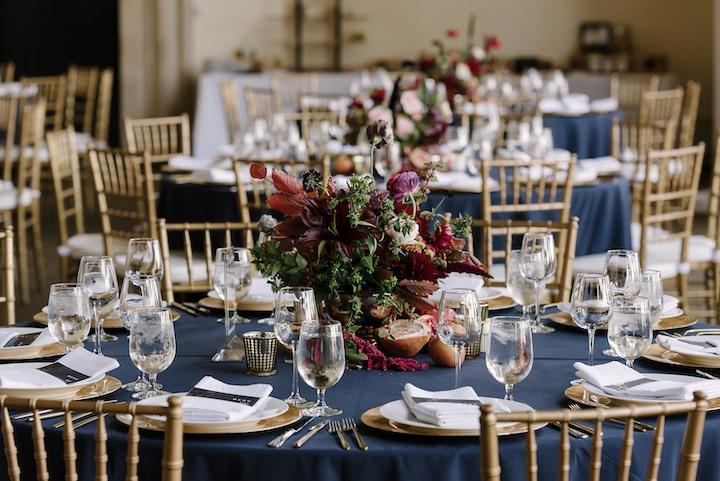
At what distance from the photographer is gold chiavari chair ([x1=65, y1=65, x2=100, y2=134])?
10023mm

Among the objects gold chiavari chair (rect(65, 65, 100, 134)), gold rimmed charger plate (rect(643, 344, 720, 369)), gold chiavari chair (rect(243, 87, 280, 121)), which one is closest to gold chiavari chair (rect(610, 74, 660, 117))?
gold chiavari chair (rect(243, 87, 280, 121))

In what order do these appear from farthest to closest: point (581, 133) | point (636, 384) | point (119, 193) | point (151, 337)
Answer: point (581, 133), point (119, 193), point (636, 384), point (151, 337)

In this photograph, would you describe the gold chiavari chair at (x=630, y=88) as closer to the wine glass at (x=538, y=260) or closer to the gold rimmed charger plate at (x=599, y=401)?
the wine glass at (x=538, y=260)

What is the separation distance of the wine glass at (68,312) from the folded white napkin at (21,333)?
0.93ft

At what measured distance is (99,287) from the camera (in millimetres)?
2512

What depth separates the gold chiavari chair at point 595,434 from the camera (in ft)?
5.25

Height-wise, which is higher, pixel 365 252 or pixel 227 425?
pixel 365 252

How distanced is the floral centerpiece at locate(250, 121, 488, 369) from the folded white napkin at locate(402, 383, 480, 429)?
1.01 feet

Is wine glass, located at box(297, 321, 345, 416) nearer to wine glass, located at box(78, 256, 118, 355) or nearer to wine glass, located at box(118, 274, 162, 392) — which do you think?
wine glass, located at box(118, 274, 162, 392)

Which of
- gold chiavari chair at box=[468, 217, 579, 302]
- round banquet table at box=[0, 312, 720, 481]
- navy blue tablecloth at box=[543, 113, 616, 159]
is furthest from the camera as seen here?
navy blue tablecloth at box=[543, 113, 616, 159]

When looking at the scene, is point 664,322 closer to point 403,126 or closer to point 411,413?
point 411,413

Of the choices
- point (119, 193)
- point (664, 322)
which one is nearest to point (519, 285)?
point (664, 322)

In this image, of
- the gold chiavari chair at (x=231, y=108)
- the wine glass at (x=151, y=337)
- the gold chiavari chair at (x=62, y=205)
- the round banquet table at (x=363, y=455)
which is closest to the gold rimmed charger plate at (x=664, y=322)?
the round banquet table at (x=363, y=455)

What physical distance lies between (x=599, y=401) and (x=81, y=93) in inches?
355
